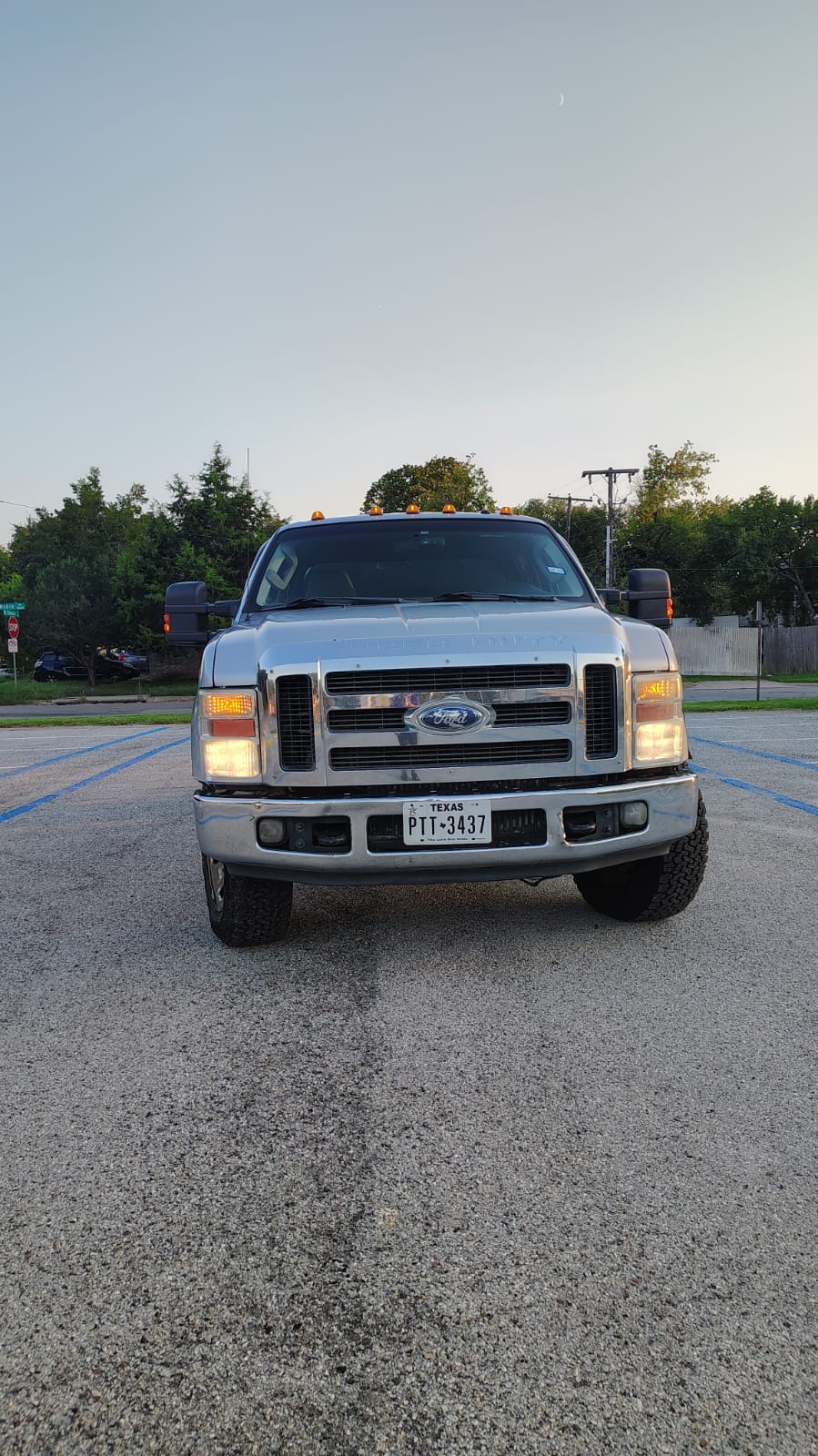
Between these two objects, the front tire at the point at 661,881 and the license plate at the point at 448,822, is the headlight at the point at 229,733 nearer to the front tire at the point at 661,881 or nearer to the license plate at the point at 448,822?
the license plate at the point at 448,822

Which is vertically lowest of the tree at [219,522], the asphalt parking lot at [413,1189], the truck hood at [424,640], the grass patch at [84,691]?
the grass patch at [84,691]

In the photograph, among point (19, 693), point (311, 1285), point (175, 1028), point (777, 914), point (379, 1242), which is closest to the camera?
point (311, 1285)

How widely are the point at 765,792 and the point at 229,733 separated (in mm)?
5868

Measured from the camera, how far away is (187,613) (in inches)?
204

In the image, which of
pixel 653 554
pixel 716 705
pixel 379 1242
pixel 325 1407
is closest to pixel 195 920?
pixel 379 1242

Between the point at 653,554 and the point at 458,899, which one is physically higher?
the point at 653,554

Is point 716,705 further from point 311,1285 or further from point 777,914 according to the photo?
point 311,1285

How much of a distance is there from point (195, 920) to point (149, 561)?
38.5 metres

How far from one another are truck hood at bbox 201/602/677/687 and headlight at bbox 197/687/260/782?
64 millimetres

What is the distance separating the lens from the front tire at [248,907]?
4070 millimetres

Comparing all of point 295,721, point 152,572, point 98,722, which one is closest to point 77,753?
point 98,722

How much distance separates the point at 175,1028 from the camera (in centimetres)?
332

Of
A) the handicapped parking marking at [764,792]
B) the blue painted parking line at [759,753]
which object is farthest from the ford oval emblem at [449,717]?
A: the blue painted parking line at [759,753]

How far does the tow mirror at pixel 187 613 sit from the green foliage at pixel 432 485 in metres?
53.8
